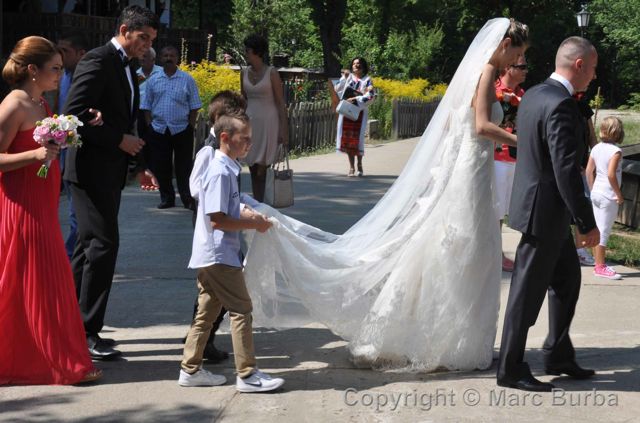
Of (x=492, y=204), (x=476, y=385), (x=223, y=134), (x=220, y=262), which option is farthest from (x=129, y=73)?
(x=476, y=385)

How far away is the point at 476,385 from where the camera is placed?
18.0 ft

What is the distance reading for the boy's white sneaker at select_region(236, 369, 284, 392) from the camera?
5.29 meters

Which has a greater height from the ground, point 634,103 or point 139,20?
point 139,20

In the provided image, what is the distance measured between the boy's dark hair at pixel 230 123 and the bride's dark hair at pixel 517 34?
5.39ft

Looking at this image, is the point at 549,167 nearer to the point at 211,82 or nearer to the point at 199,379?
the point at 199,379

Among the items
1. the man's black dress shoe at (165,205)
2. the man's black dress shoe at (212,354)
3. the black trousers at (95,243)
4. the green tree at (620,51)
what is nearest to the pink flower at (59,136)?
the black trousers at (95,243)

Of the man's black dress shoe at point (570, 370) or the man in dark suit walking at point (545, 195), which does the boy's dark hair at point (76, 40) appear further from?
the man's black dress shoe at point (570, 370)

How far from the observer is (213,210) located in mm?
5129

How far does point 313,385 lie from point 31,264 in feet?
5.48

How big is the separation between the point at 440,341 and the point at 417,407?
64cm

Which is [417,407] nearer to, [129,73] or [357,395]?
[357,395]

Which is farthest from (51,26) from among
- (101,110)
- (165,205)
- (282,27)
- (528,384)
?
(282,27)

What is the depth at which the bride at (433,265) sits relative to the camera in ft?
18.7

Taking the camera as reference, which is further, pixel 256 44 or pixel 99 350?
pixel 256 44
